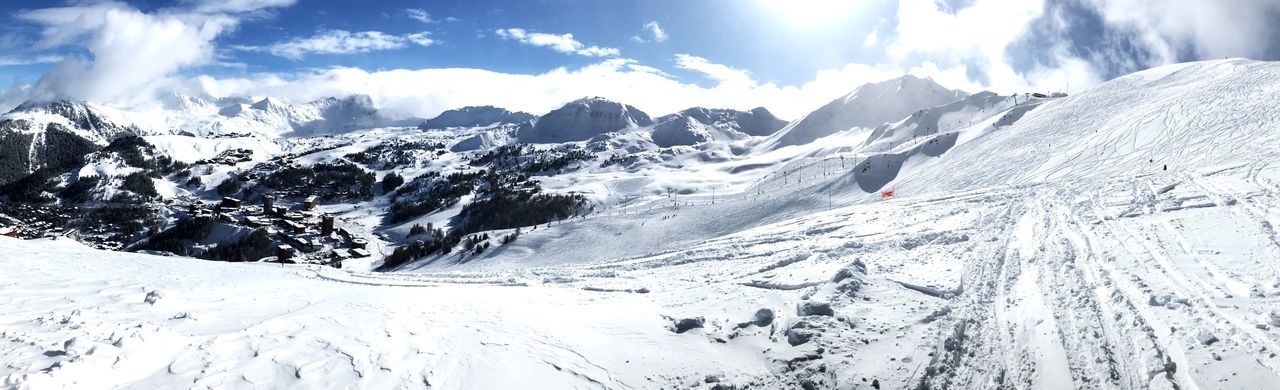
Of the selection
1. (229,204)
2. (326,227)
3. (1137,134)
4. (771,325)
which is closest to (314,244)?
(326,227)

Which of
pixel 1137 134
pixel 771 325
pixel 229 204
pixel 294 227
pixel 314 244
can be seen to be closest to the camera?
pixel 771 325

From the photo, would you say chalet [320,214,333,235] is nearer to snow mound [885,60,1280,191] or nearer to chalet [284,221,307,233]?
chalet [284,221,307,233]

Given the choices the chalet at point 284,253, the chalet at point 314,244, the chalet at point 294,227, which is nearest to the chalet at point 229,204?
the chalet at point 294,227

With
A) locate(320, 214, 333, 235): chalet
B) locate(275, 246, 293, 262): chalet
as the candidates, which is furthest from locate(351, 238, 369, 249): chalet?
locate(275, 246, 293, 262): chalet

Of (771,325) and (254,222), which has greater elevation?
(771,325)

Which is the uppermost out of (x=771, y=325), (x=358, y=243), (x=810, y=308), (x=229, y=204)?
(x=229, y=204)

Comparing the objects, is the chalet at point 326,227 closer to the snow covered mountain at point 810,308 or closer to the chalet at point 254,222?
the chalet at point 254,222

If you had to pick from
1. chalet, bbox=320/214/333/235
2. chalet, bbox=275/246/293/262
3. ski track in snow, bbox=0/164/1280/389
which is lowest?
chalet, bbox=275/246/293/262

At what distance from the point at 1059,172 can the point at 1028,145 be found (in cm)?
1770

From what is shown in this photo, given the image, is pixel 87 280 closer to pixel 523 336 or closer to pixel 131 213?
pixel 523 336

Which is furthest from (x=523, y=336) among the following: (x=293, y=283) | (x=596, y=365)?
(x=293, y=283)

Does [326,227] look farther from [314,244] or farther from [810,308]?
[810,308]

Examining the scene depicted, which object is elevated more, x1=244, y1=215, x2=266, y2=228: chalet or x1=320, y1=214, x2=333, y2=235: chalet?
x1=244, y1=215, x2=266, y2=228: chalet

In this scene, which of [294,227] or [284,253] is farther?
[294,227]
